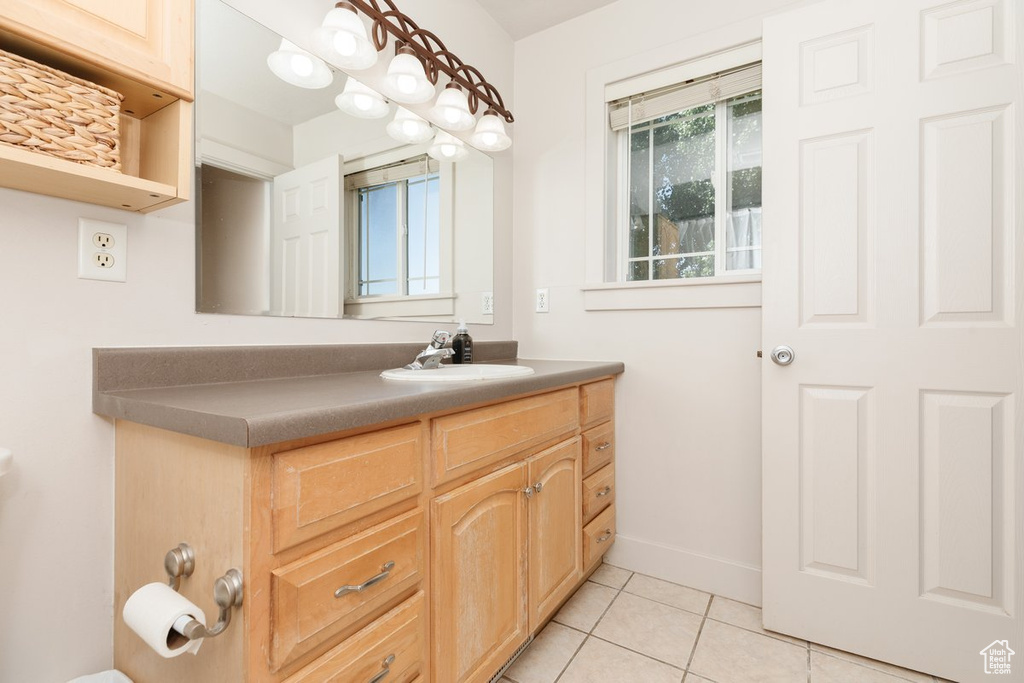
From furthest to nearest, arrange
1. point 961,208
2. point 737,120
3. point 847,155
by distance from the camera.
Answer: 1. point 737,120
2. point 847,155
3. point 961,208

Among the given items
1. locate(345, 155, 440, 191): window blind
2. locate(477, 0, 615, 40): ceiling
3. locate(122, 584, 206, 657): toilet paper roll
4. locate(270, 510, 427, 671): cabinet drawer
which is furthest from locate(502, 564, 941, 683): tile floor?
locate(477, 0, 615, 40): ceiling

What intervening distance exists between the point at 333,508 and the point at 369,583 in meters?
0.17

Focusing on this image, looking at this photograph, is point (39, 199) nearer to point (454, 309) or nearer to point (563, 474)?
point (454, 309)

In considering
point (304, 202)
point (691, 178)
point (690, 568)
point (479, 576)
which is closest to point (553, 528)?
point (479, 576)

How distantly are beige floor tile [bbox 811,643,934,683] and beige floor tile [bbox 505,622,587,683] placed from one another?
0.76 m

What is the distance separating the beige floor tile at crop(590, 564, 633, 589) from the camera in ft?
6.10

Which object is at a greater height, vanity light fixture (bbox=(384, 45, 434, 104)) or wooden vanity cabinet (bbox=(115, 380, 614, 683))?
vanity light fixture (bbox=(384, 45, 434, 104))

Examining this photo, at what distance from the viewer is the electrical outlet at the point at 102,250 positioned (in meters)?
0.93

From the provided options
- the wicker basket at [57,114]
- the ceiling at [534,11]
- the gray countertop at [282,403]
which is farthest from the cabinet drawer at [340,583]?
the ceiling at [534,11]

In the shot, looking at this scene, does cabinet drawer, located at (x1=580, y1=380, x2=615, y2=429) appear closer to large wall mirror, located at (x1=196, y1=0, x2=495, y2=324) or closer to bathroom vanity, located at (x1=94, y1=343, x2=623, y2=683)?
bathroom vanity, located at (x1=94, y1=343, x2=623, y2=683)

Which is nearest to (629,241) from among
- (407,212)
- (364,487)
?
(407,212)

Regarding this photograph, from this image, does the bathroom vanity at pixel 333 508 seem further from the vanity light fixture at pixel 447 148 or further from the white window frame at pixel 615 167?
the vanity light fixture at pixel 447 148

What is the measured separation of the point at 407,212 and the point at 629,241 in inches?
38.8

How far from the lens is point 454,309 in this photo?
6.32 ft
